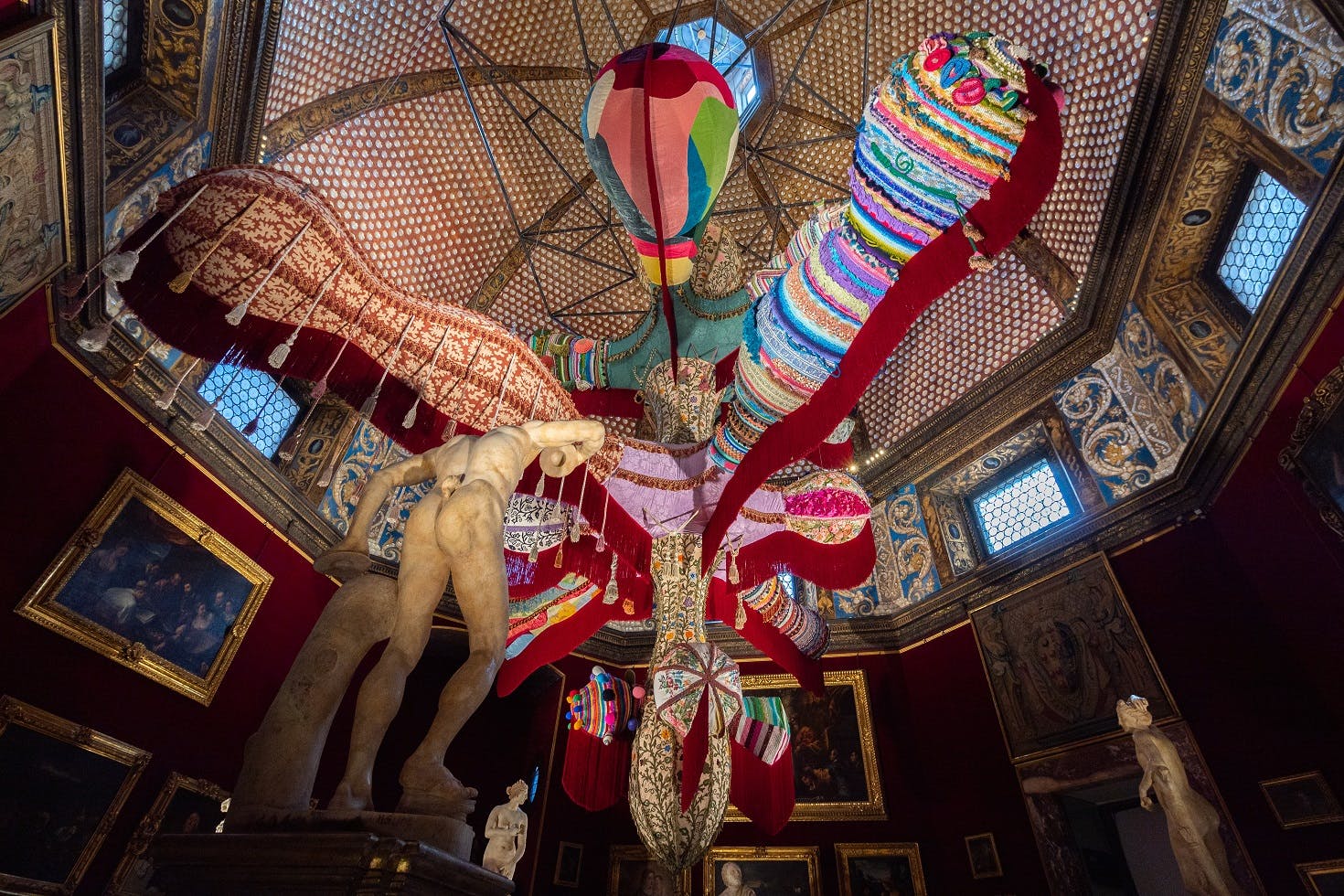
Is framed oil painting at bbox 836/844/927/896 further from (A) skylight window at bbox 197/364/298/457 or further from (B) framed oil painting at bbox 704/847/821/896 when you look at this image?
(A) skylight window at bbox 197/364/298/457

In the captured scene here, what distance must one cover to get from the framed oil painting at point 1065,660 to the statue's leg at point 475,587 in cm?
547

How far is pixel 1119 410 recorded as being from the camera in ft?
20.3

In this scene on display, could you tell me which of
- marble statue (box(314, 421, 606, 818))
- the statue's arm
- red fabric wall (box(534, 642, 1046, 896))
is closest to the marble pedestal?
marble statue (box(314, 421, 606, 818))

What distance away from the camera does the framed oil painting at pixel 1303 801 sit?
4047mm

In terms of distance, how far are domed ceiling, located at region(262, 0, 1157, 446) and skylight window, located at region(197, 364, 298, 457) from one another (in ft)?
6.06

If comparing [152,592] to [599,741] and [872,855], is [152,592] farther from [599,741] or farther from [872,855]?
[872,855]

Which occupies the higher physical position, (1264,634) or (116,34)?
(116,34)

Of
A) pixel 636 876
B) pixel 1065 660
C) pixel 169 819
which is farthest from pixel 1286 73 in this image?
pixel 169 819

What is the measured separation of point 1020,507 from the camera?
7289 millimetres

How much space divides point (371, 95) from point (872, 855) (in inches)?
378

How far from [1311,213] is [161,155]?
7.65 m

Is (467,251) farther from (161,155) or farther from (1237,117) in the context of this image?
(1237,117)

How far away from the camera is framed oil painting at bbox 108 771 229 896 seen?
428cm

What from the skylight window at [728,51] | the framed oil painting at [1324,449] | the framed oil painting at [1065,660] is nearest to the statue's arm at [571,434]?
the framed oil painting at [1324,449]
